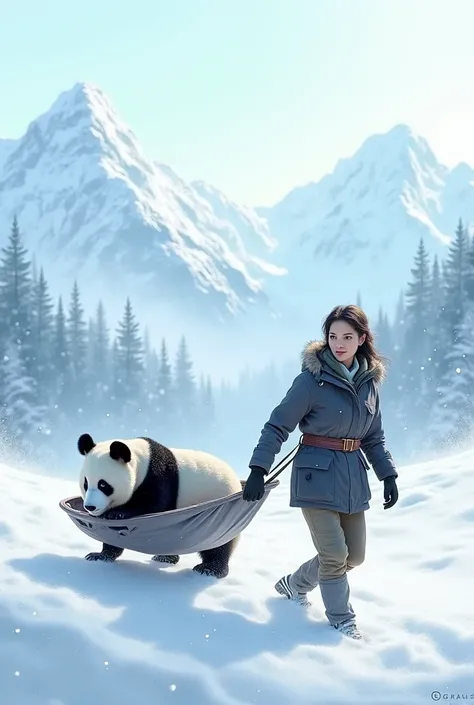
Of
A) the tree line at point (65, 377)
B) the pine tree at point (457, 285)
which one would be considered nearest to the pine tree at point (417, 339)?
the pine tree at point (457, 285)

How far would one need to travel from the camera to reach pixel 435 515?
721 centimetres

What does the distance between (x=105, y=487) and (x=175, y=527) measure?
0.50 meters

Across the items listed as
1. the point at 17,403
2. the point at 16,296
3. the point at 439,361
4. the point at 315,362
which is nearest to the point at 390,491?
the point at 315,362

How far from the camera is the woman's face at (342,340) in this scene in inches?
164

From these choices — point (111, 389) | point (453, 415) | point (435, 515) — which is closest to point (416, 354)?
point (453, 415)

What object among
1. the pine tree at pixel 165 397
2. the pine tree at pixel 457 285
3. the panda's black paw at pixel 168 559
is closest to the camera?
the panda's black paw at pixel 168 559

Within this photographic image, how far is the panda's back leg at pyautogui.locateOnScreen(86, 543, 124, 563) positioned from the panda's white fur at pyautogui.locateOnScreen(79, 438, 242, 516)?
1.51ft

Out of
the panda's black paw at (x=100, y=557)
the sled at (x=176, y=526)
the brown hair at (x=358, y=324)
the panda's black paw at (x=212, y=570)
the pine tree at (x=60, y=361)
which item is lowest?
the panda's black paw at (x=212, y=570)

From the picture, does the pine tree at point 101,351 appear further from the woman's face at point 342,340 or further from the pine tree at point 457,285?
the woman's face at point 342,340

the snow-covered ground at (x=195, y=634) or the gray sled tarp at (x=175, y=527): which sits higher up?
the gray sled tarp at (x=175, y=527)

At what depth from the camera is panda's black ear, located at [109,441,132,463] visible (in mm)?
4113

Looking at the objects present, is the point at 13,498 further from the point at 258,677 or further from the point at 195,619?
the point at 258,677

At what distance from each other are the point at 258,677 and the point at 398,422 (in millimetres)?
44941

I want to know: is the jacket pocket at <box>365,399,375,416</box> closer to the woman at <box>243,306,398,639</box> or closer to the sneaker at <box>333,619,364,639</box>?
the woman at <box>243,306,398,639</box>
